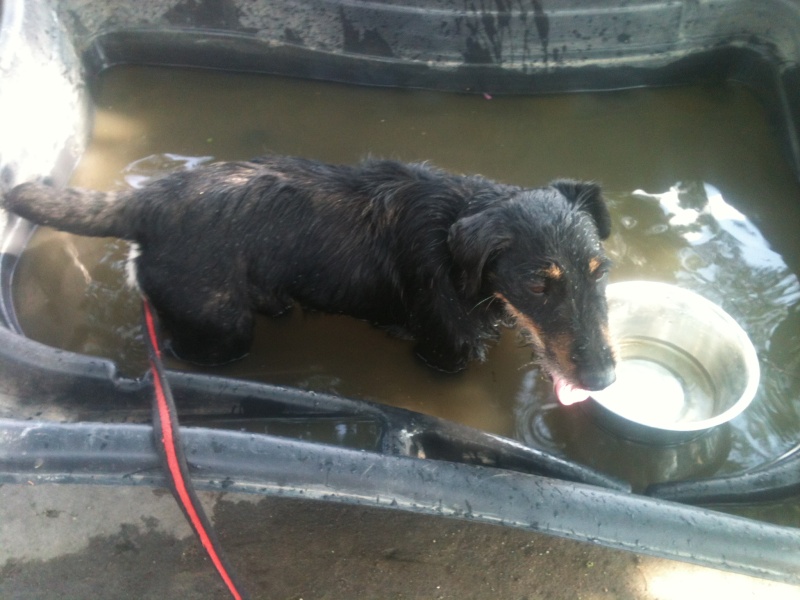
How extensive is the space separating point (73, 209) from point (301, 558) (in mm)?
1976

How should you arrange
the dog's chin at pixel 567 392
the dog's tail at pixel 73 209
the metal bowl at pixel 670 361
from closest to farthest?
1. the dog's chin at pixel 567 392
2. the dog's tail at pixel 73 209
3. the metal bowl at pixel 670 361

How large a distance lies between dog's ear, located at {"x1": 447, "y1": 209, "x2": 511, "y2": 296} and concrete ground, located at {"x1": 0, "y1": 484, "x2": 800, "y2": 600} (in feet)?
4.28

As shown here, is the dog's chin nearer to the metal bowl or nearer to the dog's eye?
the metal bowl

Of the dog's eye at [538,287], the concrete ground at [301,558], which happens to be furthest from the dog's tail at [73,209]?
the dog's eye at [538,287]

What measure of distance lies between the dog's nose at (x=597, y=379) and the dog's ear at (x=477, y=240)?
0.62m

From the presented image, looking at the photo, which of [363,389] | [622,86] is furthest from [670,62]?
[363,389]

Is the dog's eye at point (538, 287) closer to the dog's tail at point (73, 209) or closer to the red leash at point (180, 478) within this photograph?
the red leash at point (180, 478)

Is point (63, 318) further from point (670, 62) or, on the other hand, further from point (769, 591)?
point (670, 62)

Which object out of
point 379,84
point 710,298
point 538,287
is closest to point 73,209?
point 538,287

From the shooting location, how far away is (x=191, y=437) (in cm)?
204

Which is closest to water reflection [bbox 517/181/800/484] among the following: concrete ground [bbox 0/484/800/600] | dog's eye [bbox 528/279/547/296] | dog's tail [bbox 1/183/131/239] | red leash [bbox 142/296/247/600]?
concrete ground [bbox 0/484/800/600]

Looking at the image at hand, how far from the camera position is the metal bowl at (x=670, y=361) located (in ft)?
9.96

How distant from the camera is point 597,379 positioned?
247cm

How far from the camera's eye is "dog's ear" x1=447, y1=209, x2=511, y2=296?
253 centimetres
